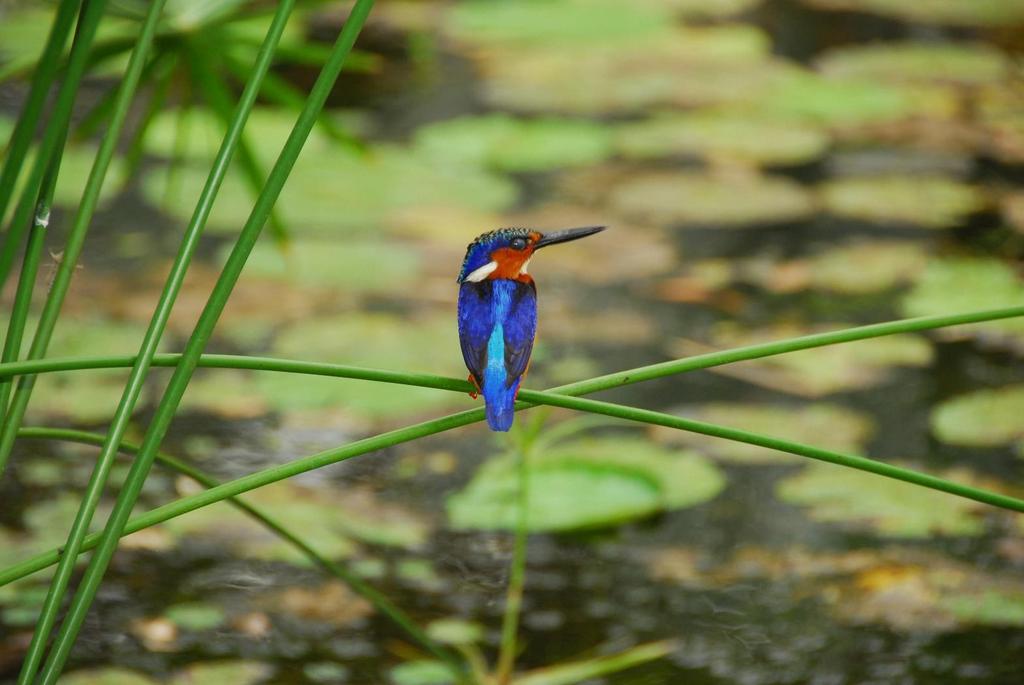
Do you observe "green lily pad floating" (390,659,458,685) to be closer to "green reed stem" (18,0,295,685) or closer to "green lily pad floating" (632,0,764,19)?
"green reed stem" (18,0,295,685)

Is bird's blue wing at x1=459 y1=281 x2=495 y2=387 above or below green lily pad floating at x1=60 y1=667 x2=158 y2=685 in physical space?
above

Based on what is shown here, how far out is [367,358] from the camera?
351 centimetres

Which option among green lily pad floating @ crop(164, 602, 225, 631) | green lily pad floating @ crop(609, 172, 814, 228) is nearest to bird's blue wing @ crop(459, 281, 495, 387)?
green lily pad floating @ crop(164, 602, 225, 631)

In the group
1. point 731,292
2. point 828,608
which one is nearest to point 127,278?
point 731,292

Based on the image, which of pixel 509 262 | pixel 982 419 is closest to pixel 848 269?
pixel 982 419

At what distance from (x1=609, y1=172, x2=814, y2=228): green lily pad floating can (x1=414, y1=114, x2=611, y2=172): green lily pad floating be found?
0.29 metres

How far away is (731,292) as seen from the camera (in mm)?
4012

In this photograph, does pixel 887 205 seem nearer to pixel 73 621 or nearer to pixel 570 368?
pixel 570 368

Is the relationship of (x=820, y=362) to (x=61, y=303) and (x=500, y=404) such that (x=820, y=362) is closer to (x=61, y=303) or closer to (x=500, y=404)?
(x=500, y=404)

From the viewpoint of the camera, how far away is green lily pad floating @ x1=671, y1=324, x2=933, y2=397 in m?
3.43

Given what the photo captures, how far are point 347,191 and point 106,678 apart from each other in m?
2.61

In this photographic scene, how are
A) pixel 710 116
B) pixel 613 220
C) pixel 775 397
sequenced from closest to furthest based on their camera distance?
pixel 775 397 → pixel 613 220 → pixel 710 116

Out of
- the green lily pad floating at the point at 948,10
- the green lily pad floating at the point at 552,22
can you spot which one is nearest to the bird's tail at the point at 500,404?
the green lily pad floating at the point at 552,22

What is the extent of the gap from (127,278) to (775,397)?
2.02 m
